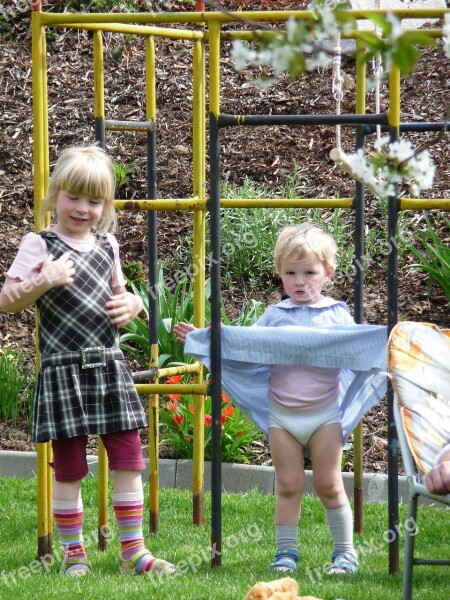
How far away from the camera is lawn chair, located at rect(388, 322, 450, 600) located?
295 cm

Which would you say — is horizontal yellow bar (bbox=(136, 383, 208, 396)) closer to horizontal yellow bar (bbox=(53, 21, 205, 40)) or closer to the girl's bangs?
the girl's bangs

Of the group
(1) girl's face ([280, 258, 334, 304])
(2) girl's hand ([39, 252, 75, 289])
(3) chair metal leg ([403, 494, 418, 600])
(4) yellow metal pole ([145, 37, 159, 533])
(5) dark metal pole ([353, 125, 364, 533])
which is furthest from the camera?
(4) yellow metal pole ([145, 37, 159, 533])

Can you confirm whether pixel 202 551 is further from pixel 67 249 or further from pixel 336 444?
pixel 67 249

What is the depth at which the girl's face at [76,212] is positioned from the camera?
357cm

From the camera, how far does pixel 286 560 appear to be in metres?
3.55

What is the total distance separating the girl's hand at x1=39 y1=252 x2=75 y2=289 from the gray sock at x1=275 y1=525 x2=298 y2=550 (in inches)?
42.3

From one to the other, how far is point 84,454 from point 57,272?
2.01 ft

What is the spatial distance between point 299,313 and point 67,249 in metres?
0.82

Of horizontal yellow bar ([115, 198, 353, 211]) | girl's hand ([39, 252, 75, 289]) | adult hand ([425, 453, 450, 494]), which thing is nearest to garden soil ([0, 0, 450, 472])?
horizontal yellow bar ([115, 198, 353, 211])

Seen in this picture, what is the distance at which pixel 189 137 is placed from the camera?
297 inches

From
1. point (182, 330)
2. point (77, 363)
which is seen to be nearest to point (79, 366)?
point (77, 363)

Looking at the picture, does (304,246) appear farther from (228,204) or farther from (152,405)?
(152,405)

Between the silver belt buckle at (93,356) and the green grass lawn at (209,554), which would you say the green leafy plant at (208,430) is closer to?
the green grass lawn at (209,554)

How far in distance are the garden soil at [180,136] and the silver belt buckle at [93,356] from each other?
2623 mm
